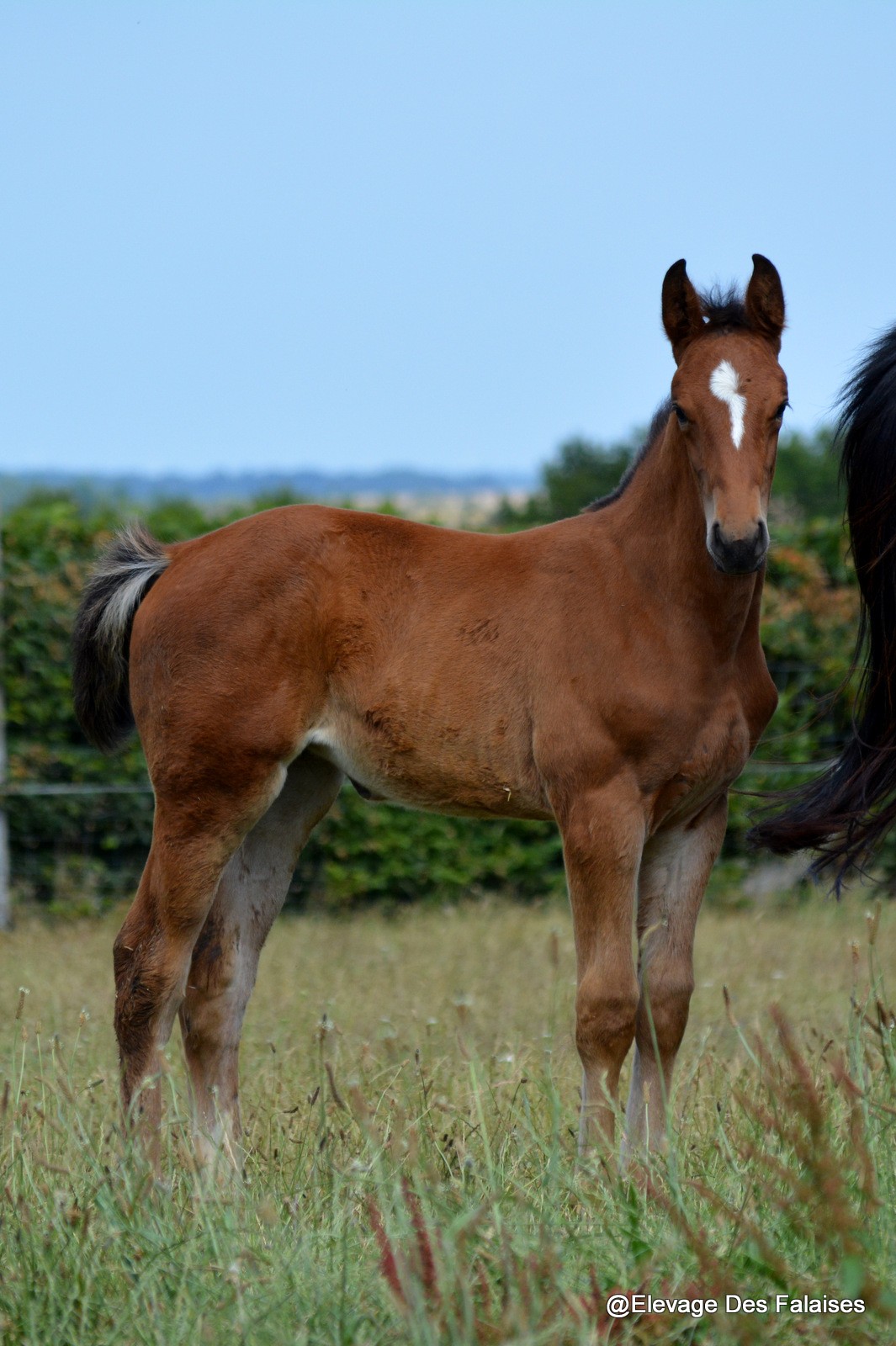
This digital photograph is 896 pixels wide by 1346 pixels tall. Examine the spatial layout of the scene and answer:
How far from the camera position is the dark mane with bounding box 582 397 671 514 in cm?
381

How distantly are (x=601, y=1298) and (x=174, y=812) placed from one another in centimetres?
197

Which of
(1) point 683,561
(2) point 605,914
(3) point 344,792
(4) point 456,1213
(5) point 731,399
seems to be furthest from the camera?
(3) point 344,792

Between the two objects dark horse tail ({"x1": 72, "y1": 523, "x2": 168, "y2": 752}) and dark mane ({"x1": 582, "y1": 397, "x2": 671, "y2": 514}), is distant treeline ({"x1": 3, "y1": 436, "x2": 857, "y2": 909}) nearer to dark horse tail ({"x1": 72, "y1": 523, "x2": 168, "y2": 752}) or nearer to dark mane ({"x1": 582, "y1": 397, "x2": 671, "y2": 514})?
dark horse tail ({"x1": 72, "y1": 523, "x2": 168, "y2": 752})

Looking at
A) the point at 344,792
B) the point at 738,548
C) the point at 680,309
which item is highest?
the point at 680,309

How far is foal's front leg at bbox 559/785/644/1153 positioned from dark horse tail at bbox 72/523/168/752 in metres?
1.51

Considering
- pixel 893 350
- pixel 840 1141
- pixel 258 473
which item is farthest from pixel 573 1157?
pixel 258 473

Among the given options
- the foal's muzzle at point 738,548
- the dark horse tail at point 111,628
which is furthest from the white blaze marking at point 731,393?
the dark horse tail at point 111,628

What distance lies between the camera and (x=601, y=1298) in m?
2.24

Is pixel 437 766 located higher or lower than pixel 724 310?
lower

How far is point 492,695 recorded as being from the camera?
374 cm

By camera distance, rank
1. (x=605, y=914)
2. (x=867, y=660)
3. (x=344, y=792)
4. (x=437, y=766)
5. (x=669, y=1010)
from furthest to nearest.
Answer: (x=344, y=792), (x=867, y=660), (x=437, y=766), (x=669, y=1010), (x=605, y=914)

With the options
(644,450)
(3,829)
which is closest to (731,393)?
(644,450)

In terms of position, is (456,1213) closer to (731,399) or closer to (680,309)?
(731,399)

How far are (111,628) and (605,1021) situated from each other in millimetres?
Answer: 1862
